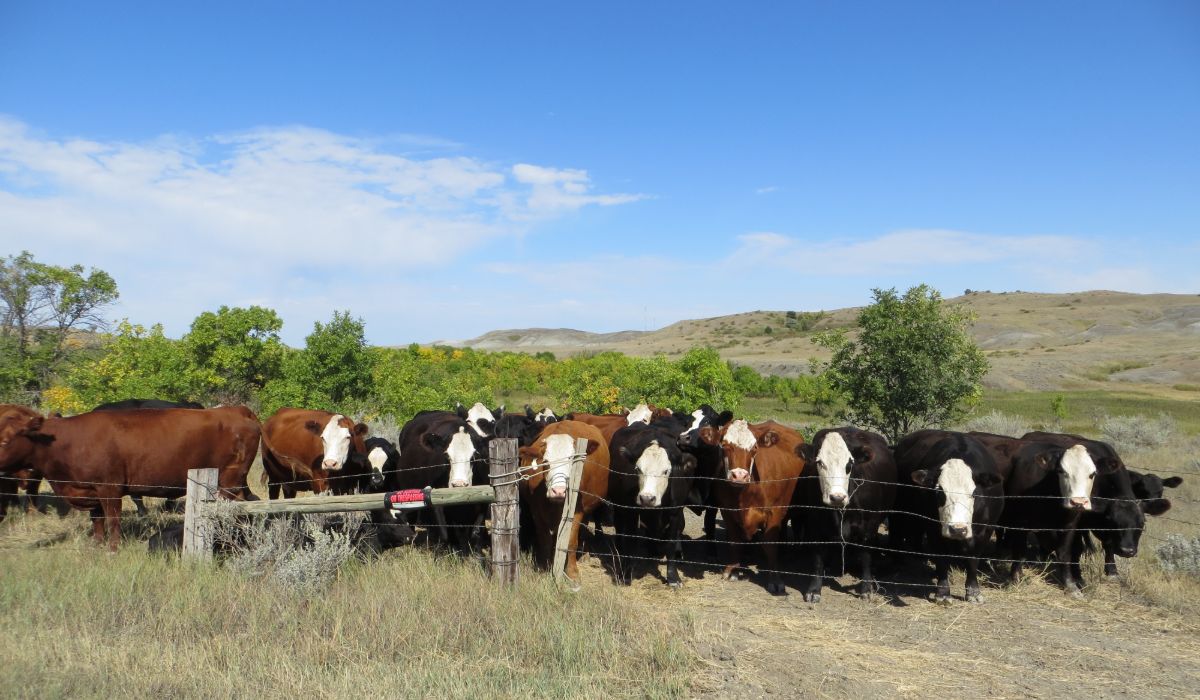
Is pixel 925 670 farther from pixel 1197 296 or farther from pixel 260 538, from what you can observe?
pixel 1197 296

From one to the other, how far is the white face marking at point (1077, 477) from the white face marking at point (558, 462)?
5.19m

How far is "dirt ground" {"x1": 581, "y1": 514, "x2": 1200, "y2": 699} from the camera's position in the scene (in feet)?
18.2

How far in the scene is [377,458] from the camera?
1031 centimetres

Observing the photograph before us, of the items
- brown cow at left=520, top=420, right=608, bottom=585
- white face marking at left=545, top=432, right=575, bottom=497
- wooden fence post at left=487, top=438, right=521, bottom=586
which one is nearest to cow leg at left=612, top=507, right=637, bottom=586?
A: brown cow at left=520, top=420, right=608, bottom=585

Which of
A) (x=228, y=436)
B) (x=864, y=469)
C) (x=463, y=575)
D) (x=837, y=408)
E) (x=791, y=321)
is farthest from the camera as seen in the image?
(x=791, y=321)

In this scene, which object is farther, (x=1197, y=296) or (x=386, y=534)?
(x=1197, y=296)

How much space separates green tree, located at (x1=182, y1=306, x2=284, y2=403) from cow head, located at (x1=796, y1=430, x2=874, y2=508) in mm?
16816

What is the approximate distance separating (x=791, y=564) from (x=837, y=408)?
3071 centimetres

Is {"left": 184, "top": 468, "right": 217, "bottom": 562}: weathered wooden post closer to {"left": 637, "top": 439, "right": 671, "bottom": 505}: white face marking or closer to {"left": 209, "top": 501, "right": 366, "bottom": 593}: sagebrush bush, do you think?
{"left": 209, "top": 501, "right": 366, "bottom": 593}: sagebrush bush

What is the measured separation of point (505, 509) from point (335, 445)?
424cm

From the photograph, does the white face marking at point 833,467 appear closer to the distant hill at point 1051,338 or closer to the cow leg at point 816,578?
the cow leg at point 816,578

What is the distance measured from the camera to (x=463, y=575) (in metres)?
6.89

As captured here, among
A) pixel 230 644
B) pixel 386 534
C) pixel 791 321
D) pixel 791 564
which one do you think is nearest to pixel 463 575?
pixel 230 644

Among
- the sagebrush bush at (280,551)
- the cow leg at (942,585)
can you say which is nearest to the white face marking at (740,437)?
the cow leg at (942,585)
